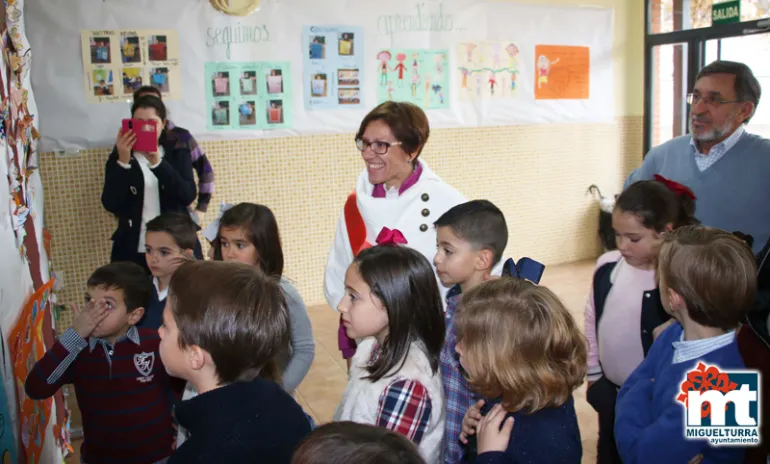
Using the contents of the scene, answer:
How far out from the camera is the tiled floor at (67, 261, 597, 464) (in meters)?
2.99

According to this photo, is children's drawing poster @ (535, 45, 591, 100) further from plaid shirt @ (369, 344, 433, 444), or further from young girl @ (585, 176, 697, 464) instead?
plaid shirt @ (369, 344, 433, 444)

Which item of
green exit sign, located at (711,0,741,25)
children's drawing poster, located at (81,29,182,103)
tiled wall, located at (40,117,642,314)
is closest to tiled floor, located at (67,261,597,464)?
tiled wall, located at (40,117,642,314)

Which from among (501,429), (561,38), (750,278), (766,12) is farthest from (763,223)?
(561,38)

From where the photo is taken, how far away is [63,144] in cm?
396

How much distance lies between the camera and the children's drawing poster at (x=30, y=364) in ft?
5.33

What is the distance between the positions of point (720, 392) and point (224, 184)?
3527mm

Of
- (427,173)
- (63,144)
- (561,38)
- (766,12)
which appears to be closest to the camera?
(427,173)

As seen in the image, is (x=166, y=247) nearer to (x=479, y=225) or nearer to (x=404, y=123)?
(x=404, y=123)

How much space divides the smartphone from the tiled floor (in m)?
1.38

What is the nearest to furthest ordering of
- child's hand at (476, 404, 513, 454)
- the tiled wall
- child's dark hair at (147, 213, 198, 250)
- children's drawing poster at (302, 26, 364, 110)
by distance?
child's hand at (476, 404, 513, 454) < child's dark hair at (147, 213, 198, 250) < the tiled wall < children's drawing poster at (302, 26, 364, 110)

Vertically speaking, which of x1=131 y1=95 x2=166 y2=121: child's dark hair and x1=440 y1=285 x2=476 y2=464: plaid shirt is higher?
x1=131 y1=95 x2=166 y2=121: child's dark hair

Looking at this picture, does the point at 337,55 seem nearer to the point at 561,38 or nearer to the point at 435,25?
the point at 435,25

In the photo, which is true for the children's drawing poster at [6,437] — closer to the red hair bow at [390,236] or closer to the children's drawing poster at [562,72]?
the red hair bow at [390,236]

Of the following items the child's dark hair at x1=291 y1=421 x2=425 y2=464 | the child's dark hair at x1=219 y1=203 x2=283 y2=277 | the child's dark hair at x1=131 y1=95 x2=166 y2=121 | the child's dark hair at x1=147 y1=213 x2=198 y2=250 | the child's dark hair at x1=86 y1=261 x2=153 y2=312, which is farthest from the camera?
the child's dark hair at x1=131 y1=95 x2=166 y2=121
